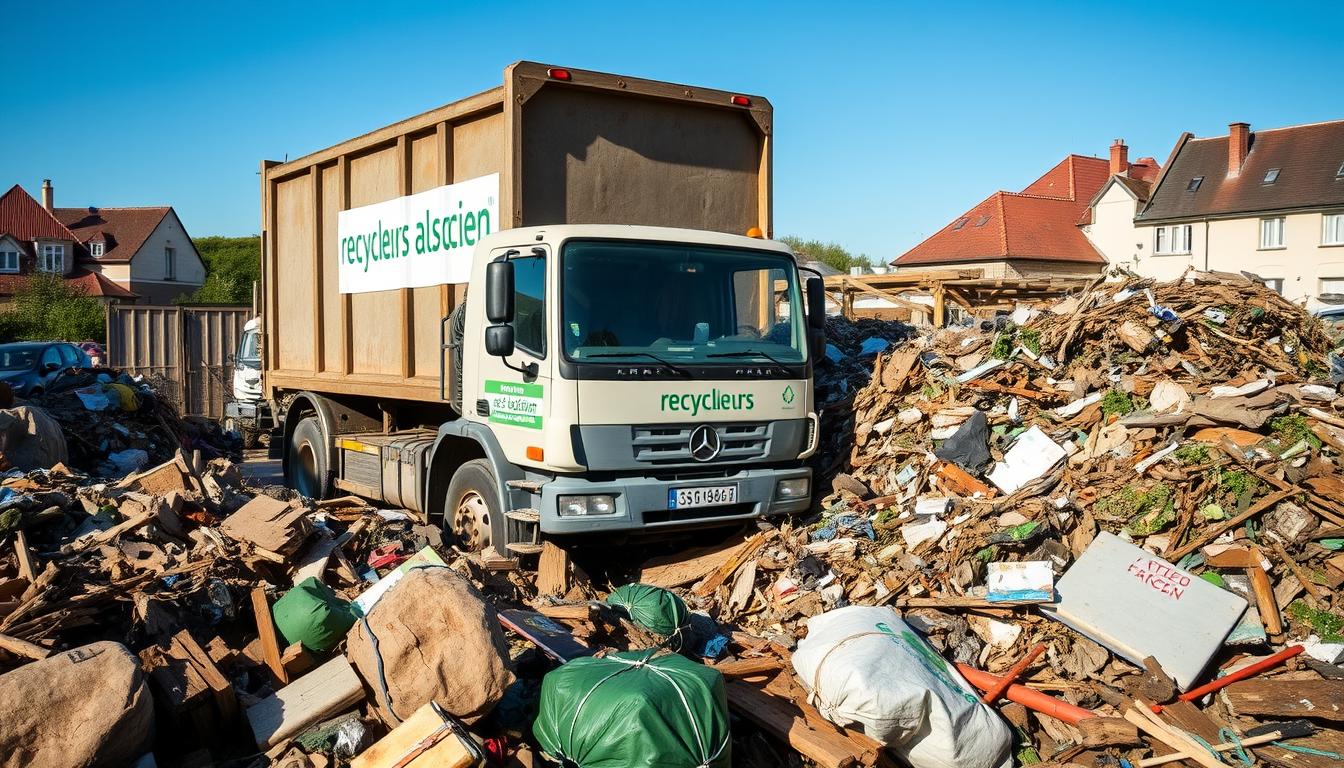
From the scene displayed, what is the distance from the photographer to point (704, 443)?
261 inches

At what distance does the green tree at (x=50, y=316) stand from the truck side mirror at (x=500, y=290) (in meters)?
37.8

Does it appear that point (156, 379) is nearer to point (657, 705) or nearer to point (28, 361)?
point (28, 361)

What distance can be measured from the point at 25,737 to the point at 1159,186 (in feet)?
157

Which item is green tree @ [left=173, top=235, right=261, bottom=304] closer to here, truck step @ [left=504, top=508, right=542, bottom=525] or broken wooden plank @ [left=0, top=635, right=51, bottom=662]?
truck step @ [left=504, top=508, right=542, bottom=525]

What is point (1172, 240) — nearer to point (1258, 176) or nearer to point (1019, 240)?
point (1258, 176)

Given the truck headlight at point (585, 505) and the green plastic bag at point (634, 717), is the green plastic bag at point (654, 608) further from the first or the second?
the green plastic bag at point (634, 717)

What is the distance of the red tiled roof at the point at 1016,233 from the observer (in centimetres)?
4494

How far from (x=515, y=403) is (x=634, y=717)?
2952 mm

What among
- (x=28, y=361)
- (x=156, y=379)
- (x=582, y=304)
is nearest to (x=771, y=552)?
(x=582, y=304)

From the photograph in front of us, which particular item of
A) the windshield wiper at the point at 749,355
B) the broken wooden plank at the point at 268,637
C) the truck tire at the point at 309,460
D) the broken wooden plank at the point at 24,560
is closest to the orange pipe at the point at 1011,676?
the windshield wiper at the point at 749,355

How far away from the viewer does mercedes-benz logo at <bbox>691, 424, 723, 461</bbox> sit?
6594mm

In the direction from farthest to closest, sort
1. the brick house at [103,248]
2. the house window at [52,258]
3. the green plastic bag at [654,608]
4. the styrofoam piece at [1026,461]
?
the house window at [52,258], the brick house at [103,248], the styrofoam piece at [1026,461], the green plastic bag at [654,608]

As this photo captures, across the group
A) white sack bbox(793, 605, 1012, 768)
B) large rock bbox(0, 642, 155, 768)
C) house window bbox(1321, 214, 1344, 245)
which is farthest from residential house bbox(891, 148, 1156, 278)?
large rock bbox(0, 642, 155, 768)

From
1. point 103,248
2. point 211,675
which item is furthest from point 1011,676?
point 103,248
